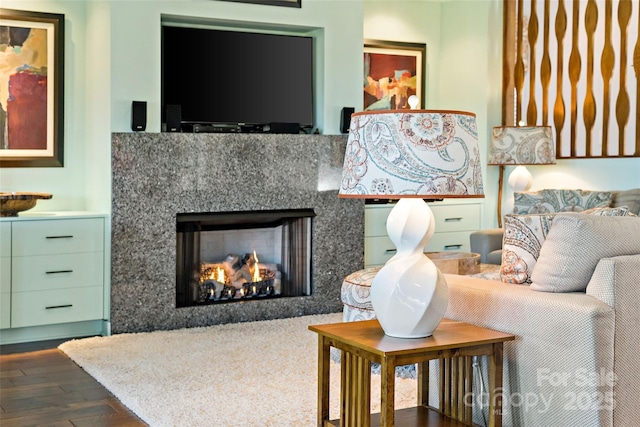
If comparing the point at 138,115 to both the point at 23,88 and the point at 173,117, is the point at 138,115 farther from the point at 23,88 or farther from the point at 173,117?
the point at 23,88

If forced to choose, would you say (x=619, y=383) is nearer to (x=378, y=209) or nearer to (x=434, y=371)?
(x=434, y=371)

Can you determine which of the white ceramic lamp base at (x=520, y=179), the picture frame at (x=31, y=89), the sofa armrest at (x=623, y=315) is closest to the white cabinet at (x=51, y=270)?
the picture frame at (x=31, y=89)

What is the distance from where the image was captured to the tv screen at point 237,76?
18.2 ft

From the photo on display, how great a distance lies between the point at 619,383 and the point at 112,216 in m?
3.39

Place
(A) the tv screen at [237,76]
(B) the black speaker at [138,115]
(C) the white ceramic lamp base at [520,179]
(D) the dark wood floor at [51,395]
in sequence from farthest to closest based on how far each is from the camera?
(C) the white ceramic lamp base at [520,179] < (A) the tv screen at [237,76] < (B) the black speaker at [138,115] < (D) the dark wood floor at [51,395]

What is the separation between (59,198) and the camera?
18.5 ft

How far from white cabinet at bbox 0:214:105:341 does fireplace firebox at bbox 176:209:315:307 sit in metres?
0.57

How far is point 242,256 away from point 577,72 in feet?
9.60

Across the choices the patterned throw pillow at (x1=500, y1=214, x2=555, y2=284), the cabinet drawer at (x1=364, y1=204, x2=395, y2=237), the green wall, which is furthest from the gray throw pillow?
the patterned throw pillow at (x1=500, y1=214, x2=555, y2=284)

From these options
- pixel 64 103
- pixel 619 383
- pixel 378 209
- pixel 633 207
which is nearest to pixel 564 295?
pixel 619 383

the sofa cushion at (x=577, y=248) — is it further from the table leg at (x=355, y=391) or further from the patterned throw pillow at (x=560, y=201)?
the patterned throw pillow at (x=560, y=201)

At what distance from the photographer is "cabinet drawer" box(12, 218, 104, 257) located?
4.97 metres

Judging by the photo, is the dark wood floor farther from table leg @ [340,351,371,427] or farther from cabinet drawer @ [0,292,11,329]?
table leg @ [340,351,371,427]

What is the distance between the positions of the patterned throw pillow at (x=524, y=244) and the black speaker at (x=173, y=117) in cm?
284
